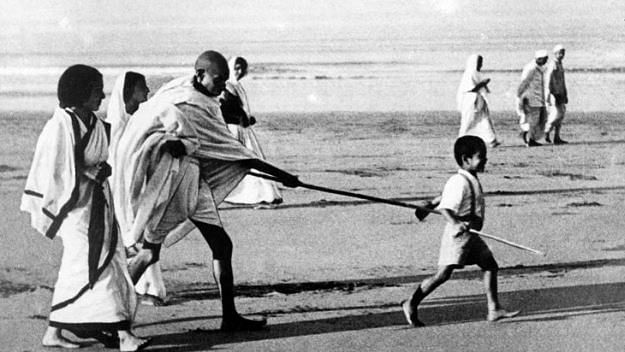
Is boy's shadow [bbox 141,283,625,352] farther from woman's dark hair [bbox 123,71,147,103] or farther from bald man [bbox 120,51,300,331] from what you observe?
woman's dark hair [bbox 123,71,147,103]

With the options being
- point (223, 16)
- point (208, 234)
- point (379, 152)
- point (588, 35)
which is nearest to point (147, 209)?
point (208, 234)

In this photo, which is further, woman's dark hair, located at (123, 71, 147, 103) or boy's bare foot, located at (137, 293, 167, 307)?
boy's bare foot, located at (137, 293, 167, 307)

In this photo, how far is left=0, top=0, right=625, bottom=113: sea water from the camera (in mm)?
6828

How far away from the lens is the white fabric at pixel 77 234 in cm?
550

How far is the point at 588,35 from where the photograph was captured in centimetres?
819

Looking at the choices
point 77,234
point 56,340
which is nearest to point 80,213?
point 77,234

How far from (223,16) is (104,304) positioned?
2.18 meters

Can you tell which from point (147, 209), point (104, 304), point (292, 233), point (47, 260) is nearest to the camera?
point (104, 304)

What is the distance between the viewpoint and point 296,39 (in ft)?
24.5

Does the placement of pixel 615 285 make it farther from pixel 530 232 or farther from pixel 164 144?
pixel 164 144

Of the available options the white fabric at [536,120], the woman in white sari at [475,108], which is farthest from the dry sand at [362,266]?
the white fabric at [536,120]

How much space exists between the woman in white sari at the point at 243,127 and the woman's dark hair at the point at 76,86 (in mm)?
2188

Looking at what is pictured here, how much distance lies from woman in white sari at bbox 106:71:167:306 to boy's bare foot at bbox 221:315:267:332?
52 cm

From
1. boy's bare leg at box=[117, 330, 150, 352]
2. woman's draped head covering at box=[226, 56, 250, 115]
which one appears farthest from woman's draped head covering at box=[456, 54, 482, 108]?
boy's bare leg at box=[117, 330, 150, 352]
